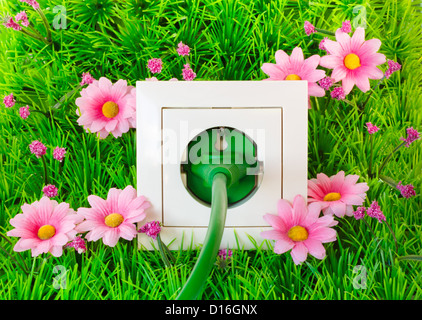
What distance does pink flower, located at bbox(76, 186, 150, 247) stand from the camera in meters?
0.60

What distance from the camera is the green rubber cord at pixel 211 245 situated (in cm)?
48

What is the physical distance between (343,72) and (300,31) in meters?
0.11

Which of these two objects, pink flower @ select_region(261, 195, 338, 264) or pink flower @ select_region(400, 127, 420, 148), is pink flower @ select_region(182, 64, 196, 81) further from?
pink flower @ select_region(400, 127, 420, 148)

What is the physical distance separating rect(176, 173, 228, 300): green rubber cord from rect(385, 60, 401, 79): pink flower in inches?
14.7

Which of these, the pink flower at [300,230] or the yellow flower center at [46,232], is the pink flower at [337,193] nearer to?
the pink flower at [300,230]

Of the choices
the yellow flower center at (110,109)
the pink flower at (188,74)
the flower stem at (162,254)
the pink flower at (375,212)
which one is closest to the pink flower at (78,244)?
the flower stem at (162,254)

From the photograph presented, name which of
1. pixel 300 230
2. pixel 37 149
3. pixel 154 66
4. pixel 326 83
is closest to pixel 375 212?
pixel 300 230

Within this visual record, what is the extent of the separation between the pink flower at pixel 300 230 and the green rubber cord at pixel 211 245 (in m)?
0.08

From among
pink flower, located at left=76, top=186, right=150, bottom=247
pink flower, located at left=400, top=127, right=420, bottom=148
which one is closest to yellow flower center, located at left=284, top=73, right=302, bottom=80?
pink flower, located at left=400, top=127, right=420, bottom=148

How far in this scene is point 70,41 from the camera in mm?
785

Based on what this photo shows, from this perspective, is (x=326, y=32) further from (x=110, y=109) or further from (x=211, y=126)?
(x=110, y=109)

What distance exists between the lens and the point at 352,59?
2.39ft

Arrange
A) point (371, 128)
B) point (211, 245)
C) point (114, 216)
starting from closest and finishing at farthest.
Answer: point (211, 245) < point (114, 216) < point (371, 128)
